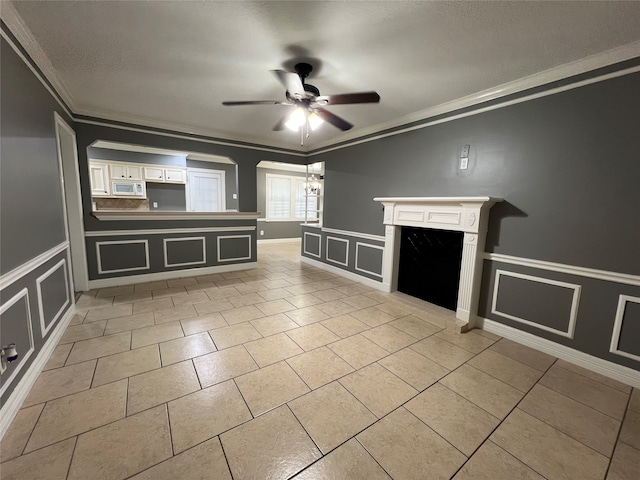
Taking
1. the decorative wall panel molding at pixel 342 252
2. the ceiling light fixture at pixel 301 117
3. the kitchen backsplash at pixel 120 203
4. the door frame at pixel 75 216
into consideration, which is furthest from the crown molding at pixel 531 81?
the kitchen backsplash at pixel 120 203

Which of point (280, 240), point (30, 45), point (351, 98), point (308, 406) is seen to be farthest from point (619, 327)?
point (280, 240)

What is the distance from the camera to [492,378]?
2096 millimetres

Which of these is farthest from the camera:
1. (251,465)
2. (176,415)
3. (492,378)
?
(492,378)

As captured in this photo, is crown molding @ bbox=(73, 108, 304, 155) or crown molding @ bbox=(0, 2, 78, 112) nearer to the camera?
crown molding @ bbox=(0, 2, 78, 112)

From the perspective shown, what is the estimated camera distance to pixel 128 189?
5.95 m

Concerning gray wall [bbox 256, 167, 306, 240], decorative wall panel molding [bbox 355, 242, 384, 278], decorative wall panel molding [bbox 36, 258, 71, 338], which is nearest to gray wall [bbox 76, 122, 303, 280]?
A: decorative wall panel molding [bbox 36, 258, 71, 338]

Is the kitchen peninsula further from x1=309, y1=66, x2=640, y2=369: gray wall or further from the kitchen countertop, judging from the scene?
x1=309, y1=66, x2=640, y2=369: gray wall

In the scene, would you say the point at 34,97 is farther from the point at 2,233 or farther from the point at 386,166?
the point at 386,166

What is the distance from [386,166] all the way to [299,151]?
2343mm

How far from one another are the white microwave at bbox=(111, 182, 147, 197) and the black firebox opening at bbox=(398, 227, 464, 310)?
592 centimetres

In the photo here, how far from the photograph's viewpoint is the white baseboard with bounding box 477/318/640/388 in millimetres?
2082

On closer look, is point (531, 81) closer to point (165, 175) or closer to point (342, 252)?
point (342, 252)

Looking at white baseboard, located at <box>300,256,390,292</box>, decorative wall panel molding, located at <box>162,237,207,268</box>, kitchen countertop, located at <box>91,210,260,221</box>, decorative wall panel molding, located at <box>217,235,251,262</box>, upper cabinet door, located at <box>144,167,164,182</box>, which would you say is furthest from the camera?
upper cabinet door, located at <box>144,167,164,182</box>

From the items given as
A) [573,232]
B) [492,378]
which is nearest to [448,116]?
[573,232]
